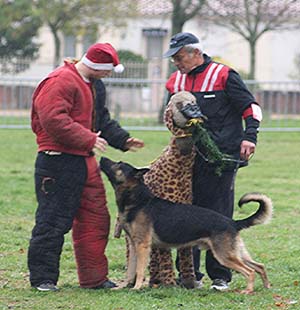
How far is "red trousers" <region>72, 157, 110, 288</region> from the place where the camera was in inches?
278

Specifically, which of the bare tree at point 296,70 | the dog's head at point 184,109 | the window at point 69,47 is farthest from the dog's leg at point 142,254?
the window at point 69,47

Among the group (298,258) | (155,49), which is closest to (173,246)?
(298,258)

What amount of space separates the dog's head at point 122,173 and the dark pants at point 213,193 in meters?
0.47

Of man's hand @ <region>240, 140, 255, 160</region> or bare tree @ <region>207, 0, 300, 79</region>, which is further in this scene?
bare tree @ <region>207, 0, 300, 79</region>

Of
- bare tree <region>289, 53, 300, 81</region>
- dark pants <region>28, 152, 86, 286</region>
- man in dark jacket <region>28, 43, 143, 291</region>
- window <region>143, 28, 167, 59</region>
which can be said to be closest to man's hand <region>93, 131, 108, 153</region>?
man in dark jacket <region>28, 43, 143, 291</region>

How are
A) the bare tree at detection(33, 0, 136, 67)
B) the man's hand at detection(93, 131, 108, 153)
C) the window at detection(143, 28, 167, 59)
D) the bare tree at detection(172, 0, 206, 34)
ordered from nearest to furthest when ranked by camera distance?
the man's hand at detection(93, 131, 108, 153) → the bare tree at detection(172, 0, 206, 34) → the bare tree at detection(33, 0, 136, 67) → the window at detection(143, 28, 167, 59)

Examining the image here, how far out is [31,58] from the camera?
1396 inches

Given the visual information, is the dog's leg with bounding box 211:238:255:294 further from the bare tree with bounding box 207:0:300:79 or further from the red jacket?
the bare tree with bounding box 207:0:300:79

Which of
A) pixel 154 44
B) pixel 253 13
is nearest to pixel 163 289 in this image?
pixel 253 13

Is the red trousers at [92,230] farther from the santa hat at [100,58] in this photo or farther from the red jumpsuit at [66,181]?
the santa hat at [100,58]

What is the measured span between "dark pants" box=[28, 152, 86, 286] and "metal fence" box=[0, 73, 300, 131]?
43.9 ft

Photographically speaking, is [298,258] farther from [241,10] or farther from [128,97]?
[241,10]

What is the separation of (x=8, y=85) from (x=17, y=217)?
11297mm

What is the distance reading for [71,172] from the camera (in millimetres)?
6918
